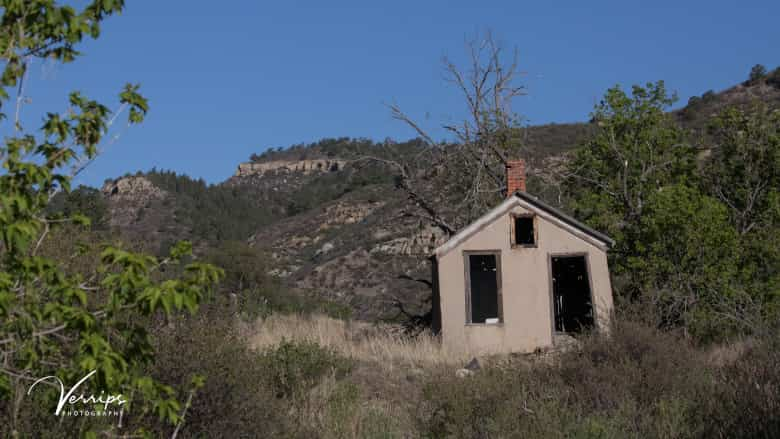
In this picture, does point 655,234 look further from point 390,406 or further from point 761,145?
point 390,406

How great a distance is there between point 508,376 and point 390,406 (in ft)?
6.69

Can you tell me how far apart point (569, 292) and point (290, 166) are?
7411 cm

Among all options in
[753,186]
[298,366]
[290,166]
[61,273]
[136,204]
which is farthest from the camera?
[290,166]

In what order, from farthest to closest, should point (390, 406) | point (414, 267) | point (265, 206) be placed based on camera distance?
point (265, 206) < point (414, 267) < point (390, 406)

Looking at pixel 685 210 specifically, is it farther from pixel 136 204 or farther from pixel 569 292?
pixel 136 204

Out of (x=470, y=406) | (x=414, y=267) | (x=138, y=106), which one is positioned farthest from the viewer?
(x=414, y=267)

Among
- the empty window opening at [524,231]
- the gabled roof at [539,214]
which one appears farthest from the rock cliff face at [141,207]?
the gabled roof at [539,214]

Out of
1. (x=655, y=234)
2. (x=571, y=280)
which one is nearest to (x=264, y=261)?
(x=571, y=280)

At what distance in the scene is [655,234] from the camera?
57.6ft

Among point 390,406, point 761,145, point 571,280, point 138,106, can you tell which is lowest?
point 390,406

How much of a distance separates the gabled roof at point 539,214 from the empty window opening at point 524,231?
519 millimetres

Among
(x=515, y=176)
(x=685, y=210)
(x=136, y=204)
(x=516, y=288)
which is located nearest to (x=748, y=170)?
(x=685, y=210)

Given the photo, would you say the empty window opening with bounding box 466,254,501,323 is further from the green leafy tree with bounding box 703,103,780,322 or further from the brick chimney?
the green leafy tree with bounding box 703,103,780,322

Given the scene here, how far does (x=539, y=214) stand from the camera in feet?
55.8
